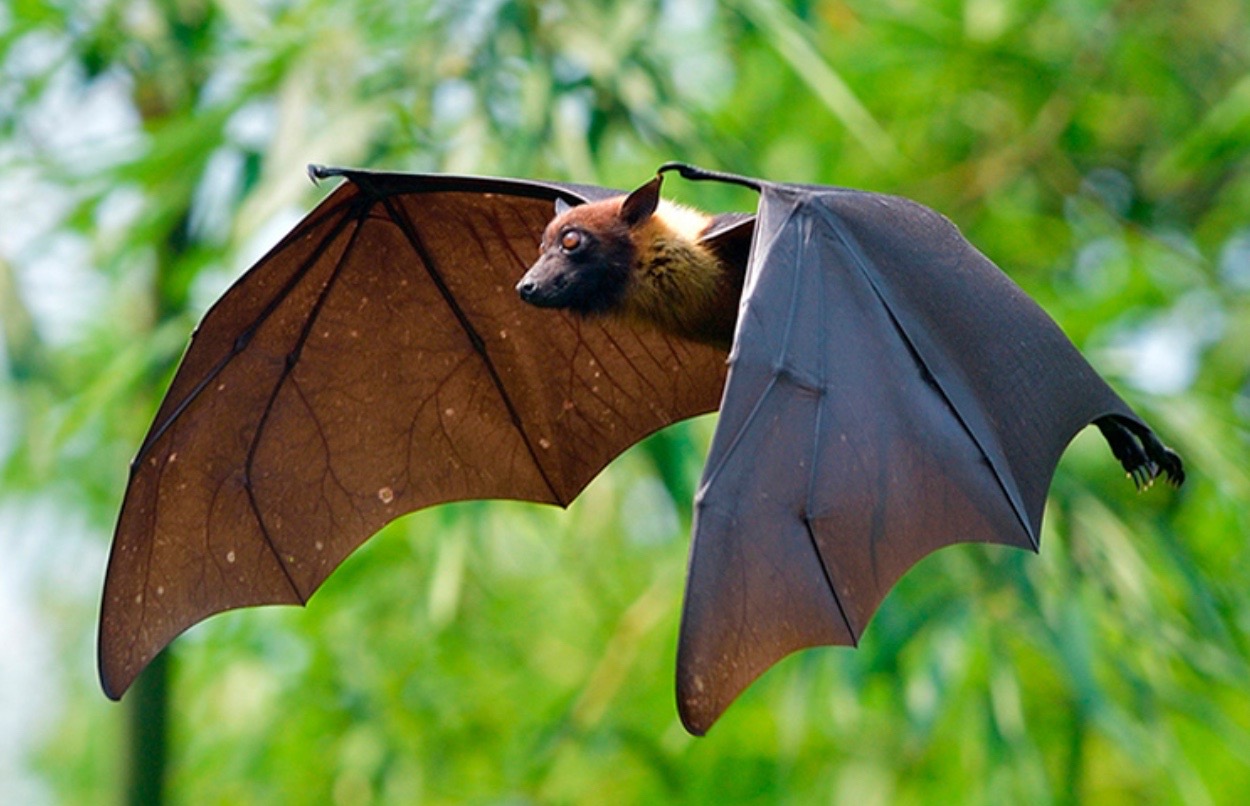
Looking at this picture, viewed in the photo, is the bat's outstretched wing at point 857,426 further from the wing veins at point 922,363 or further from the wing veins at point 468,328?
the wing veins at point 468,328

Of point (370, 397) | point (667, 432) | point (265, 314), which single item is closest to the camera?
point (265, 314)

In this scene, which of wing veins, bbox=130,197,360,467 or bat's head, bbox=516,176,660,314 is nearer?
bat's head, bbox=516,176,660,314

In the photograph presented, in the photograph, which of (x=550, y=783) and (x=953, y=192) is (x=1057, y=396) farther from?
(x=953, y=192)

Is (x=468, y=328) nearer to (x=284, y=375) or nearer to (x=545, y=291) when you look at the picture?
(x=284, y=375)

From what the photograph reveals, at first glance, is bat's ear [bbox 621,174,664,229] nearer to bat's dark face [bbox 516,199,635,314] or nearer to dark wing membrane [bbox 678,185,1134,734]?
bat's dark face [bbox 516,199,635,314]

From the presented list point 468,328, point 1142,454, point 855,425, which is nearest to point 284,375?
point 468,328

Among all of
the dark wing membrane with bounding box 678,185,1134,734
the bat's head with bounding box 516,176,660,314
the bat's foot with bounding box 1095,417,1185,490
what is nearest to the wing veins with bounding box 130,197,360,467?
the bat's head with bounding box 516,176,660,314

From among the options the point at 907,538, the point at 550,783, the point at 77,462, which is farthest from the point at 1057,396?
the point at 77,462
